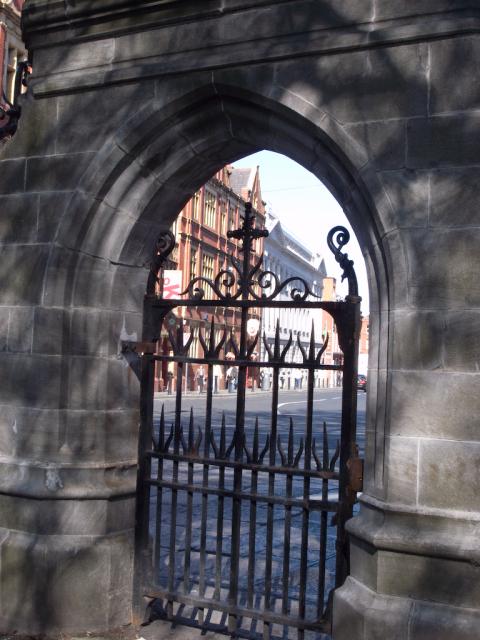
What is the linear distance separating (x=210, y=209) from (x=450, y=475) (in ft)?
138

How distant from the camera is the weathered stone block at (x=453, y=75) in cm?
382

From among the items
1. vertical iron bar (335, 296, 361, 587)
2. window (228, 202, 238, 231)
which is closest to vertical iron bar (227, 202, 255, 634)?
vertical iron bar (335, 296, 361, 587)

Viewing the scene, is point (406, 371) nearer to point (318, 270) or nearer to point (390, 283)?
point (390, 283)

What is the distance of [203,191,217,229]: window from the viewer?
4414 cm

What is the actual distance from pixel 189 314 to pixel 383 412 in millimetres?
36741

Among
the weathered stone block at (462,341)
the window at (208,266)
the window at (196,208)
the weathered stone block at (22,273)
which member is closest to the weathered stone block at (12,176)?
the weathered stone block at (22,273)

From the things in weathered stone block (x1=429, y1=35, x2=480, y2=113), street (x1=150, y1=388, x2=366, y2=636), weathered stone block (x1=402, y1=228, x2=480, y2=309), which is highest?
weathered stone block (x1=429, y1=35, x2=480, y2=113)

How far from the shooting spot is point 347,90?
163 inches

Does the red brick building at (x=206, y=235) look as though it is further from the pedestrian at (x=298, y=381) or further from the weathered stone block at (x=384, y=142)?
the weathered stone block at (x=384, y=142)

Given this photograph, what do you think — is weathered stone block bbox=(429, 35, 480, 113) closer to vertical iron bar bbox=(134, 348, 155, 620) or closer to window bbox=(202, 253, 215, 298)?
vertical iron bar bbox=(134, 348, 155, 620)

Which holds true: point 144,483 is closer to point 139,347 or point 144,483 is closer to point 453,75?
point 139,347

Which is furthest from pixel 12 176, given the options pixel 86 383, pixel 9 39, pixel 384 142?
pixel 9 39

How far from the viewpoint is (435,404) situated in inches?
147

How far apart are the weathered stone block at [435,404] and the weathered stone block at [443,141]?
1.08 meters
